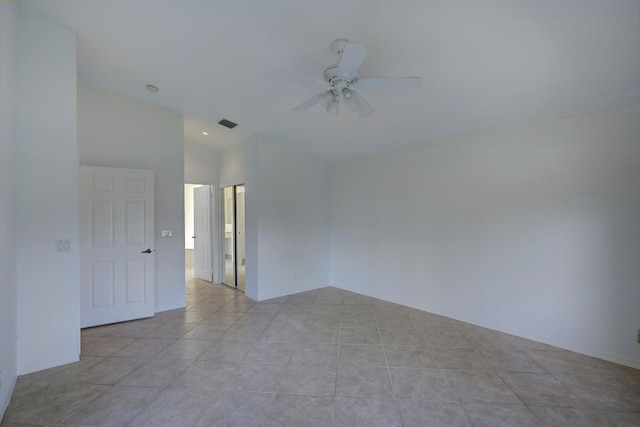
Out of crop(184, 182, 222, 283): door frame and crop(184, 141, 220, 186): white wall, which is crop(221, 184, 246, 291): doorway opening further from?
crop(184, 141, 220, 186): white wall

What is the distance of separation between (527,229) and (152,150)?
483cm

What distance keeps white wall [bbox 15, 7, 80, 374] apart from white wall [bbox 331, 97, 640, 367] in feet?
12.7

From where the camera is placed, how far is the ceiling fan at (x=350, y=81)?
1978 millimetres

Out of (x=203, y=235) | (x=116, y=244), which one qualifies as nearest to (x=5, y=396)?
(x=116, y=244)

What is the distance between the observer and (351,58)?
6.49 feet

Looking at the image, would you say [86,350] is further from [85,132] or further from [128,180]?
[85,132]

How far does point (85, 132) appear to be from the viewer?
358 centimetres

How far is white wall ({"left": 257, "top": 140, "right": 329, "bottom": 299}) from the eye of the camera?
4660 millimetres

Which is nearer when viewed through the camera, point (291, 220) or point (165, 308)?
point (165, 308)

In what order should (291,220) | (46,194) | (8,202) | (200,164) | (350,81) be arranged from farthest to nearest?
1. (200,164)
2. (291,220)
3. (46,194)
4. (350,81)
5. (8,202)

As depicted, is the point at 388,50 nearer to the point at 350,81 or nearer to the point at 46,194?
the point at 350,81

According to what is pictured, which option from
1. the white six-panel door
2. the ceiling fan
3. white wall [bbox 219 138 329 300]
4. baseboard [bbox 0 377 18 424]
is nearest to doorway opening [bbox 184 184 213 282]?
white wall [bbox 219 138 329 300]

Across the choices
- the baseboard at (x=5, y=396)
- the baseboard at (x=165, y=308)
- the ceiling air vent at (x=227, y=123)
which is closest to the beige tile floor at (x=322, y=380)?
the baseboard at (x=5, y=396)

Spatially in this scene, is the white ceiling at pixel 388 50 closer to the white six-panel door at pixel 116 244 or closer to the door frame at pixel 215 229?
the white six-panel door at pixel 116 244
